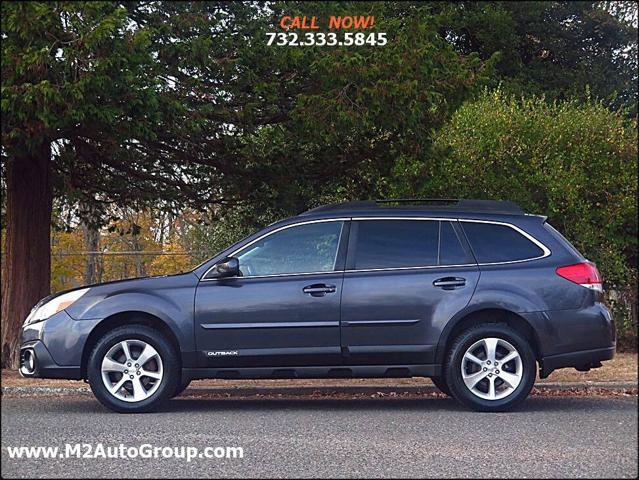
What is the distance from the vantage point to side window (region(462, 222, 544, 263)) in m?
8.64

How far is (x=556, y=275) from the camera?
847 cm

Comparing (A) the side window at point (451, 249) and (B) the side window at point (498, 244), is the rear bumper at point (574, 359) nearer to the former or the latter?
(B) the side window at point (498, 244)

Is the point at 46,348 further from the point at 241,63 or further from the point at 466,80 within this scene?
the point at 466,80

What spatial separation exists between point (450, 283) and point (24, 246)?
6.74 metres

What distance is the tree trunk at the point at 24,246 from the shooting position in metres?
12.9

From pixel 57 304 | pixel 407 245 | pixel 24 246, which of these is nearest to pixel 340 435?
pixel 407 245

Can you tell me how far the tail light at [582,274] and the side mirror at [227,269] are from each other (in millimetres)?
2815

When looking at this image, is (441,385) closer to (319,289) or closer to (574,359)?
(574,359)

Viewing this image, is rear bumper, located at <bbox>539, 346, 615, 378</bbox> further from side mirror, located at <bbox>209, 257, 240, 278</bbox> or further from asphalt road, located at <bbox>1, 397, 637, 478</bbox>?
side mirror, located at <bbox>209, 257, 240, 278</bbox>

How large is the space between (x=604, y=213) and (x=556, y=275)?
8.31 meters

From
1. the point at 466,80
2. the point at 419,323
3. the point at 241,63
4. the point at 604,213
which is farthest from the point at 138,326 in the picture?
the point at 604,213

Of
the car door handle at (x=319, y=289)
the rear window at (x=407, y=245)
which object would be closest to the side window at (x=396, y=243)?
the rear window at (x=407, y=245)

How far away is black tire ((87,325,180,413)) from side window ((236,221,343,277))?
97 centimetres

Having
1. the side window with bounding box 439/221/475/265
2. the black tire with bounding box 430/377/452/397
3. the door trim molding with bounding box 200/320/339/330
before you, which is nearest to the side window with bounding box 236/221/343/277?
the door trim molding with bounding box 200/320/339/330
